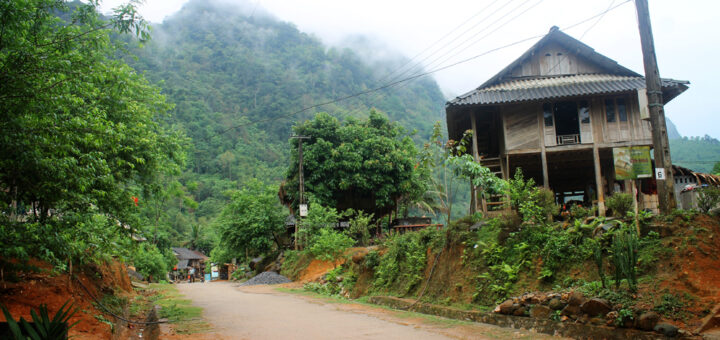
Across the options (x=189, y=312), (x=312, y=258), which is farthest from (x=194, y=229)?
(x=189, y=312)

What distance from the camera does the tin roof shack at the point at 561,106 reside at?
59.7ft

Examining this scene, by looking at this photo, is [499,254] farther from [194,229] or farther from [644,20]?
[194,229]

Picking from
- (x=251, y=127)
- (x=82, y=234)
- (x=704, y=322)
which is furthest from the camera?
(x=251, y=127)

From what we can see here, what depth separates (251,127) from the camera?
297ft

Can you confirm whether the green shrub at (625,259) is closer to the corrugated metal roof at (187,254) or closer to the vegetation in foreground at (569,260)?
the vegetation in foreground at (569,260)

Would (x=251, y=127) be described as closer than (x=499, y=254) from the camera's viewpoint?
No

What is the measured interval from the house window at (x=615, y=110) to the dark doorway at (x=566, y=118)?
144cm

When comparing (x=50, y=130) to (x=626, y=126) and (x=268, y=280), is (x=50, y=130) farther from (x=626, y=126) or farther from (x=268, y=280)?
(x=268, y=280)

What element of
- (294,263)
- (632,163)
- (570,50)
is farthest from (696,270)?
(294,263)

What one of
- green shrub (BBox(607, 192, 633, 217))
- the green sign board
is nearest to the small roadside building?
green shrub (BBox(607, 192, 633, 217))

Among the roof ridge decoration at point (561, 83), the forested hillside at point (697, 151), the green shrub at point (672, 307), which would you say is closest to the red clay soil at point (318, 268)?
the roof ridge decoration at point (561, 83)

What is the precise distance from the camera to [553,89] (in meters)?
18.5

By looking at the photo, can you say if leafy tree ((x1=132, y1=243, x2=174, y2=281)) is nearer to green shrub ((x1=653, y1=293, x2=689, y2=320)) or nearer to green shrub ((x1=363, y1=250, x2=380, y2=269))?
green shrub ((x1=363, y1=250, x2=380, y2=269))

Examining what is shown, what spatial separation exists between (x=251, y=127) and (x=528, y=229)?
277ft
